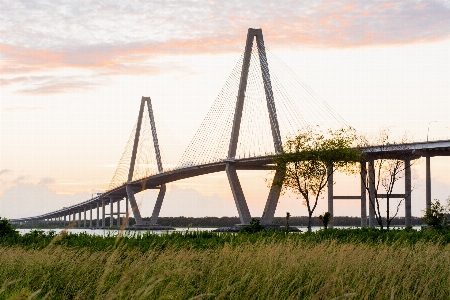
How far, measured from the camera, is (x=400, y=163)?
2547 inches

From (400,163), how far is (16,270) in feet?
178

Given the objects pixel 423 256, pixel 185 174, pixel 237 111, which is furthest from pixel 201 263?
pixel 185 174

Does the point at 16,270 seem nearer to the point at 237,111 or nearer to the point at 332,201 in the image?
the point at 237,111

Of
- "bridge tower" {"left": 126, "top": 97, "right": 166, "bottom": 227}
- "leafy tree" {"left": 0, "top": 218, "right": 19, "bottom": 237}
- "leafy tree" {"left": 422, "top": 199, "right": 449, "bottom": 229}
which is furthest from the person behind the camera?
"bridge tower" {"left": 126, "top": 97, "right": 166, "bottom": 227}

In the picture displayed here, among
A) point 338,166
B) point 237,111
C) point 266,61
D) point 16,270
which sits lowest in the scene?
point 16,270

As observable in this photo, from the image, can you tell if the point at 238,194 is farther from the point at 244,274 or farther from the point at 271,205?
the point at 244,274

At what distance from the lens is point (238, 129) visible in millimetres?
66000

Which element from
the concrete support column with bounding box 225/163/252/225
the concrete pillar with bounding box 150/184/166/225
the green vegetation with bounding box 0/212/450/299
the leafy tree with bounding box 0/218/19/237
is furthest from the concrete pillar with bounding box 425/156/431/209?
the green vegetation with bounding box 0/212/450/299

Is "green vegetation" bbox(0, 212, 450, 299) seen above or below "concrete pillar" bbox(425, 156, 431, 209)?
below

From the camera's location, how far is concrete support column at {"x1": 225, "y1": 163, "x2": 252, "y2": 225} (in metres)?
69.1

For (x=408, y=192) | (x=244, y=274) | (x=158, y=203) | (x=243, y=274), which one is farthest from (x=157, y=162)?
(x=243, y=274)

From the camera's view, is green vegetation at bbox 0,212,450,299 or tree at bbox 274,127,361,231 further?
tree at bbox 274,127,361,231

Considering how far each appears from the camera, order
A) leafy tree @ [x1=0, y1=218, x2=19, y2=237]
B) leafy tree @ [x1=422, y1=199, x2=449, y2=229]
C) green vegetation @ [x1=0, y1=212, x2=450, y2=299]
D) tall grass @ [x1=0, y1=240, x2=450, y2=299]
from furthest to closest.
A: leafy tree @ [x1=422, y1=199, x2=449, y2=229], leafy tree @ [x1=0, y1=218, x2=19, y2=237], tall grass @ [x1=0, y1=240, x2=450, y2=299], green vegetation @ [x1=0, y1=212, x2=450, y2=299]

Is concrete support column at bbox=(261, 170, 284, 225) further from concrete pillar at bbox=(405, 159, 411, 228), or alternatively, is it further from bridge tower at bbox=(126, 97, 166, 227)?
bridge tower at bbox=(126, 97, 166, 227)
